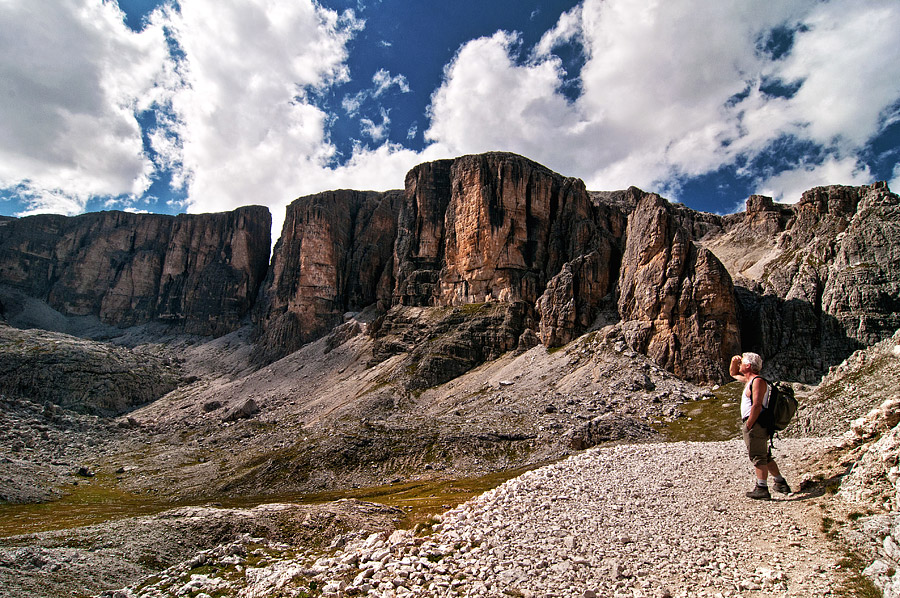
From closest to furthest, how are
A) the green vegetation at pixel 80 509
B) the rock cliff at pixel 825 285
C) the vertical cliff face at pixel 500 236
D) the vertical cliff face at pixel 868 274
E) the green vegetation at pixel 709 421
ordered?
the green vegetation at pixel 80 509 → the green vegetation at pixel 709 421 → the vertical cliff face at pixel 868 274 → the rock cliff at pixel 825 285 → the vertical cliff face at pixel 500 236

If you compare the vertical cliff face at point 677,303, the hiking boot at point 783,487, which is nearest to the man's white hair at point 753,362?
the hiking boot at point 783,487

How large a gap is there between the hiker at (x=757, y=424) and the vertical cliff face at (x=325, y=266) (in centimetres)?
15178

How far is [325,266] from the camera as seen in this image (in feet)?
575

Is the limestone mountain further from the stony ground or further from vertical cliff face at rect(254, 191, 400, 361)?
the stony ground

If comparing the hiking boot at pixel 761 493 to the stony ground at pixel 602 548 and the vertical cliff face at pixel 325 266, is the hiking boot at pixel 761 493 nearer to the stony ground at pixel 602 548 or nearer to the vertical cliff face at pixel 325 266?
the stony ground at pixel 602 548

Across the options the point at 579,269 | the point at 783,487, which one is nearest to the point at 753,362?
the point at 783,487

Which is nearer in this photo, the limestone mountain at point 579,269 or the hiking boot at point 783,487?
the hiking boot at point 783,487

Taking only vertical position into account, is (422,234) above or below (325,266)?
above

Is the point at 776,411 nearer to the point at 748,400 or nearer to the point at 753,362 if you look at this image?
the point at 748,400

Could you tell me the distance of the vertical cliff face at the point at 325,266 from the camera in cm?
16738

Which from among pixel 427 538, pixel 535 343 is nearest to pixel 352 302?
pixel 535 343

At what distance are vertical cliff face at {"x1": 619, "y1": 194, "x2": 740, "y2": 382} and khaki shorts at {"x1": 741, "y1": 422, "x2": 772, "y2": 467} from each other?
248 feet

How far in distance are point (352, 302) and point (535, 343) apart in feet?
279

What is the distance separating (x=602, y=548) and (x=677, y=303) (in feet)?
276
